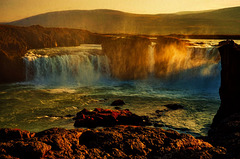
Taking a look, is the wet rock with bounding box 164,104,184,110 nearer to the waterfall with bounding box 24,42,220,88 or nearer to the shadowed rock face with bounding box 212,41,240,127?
the shadowed rock face with bounding box 212,41,240,127

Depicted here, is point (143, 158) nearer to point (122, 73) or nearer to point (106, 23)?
point (122, 73)

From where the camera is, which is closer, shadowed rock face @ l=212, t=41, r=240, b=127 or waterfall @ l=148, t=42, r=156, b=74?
shadowed rock face @ l=212, t=41, r=240, b=127

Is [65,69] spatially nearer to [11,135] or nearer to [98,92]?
[98,92]

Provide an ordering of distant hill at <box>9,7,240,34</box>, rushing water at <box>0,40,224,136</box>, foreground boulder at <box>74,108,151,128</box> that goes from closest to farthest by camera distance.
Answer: foreground boulder at <box>74,108,151,128</box>
rushing water at <box>0,40,224,136</box>
distant hill at <box>9,7,240,34</box>

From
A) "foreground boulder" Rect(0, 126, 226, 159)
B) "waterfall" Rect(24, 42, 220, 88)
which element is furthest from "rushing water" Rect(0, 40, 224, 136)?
"foreground boulder" Rect(0, 126, 226, 159)

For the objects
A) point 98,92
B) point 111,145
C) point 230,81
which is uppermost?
point 230,81

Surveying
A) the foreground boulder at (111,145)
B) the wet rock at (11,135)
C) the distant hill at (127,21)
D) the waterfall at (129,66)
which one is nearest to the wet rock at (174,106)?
the waterfall at (129,66)

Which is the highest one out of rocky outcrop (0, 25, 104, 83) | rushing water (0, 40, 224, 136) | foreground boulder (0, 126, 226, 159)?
rocky outcrop (0, 25, 104, 83)

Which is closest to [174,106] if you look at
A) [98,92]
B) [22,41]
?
[98,92]

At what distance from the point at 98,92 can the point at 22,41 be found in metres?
23.9

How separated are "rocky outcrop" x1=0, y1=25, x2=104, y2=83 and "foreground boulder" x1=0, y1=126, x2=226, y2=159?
92.9 ft

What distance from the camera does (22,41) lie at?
42344mm

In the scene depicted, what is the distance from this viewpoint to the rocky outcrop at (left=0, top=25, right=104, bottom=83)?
3197 cm

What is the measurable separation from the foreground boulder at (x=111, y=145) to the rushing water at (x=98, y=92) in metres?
7.40
